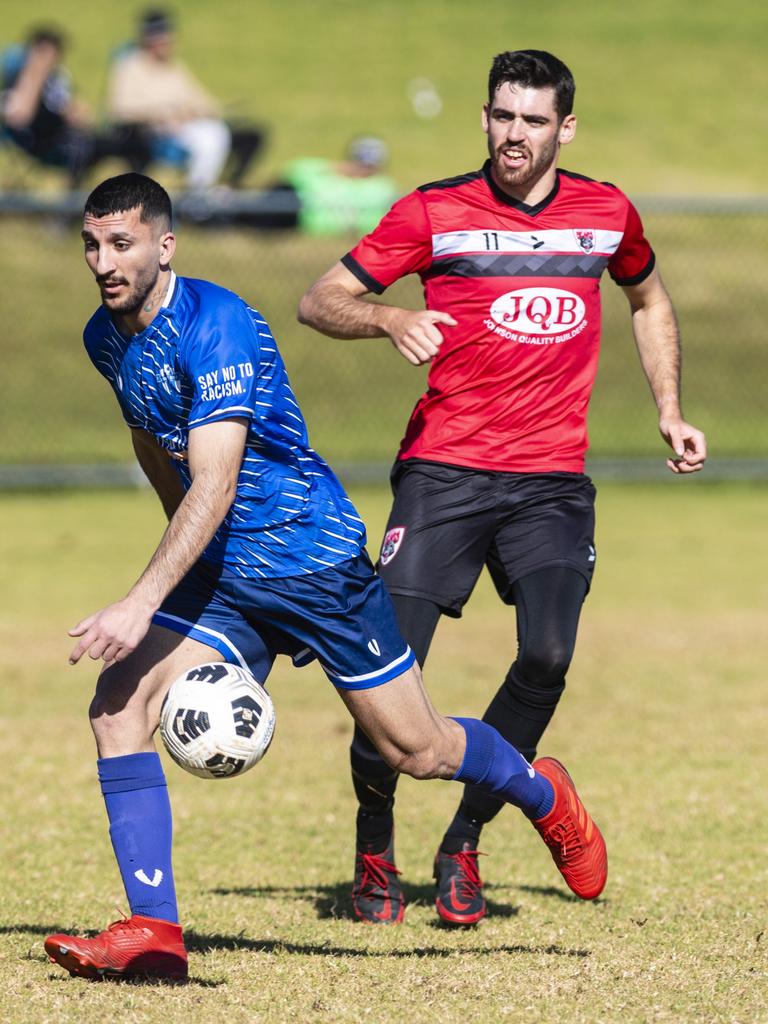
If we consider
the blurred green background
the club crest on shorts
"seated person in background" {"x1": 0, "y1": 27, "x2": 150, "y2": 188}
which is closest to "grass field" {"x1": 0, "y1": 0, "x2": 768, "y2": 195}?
the blurred green background

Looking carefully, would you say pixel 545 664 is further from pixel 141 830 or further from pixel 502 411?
pixel 141 830

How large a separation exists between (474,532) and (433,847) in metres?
1.45

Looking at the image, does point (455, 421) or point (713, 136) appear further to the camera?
point (713, 136)

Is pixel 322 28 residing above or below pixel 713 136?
above

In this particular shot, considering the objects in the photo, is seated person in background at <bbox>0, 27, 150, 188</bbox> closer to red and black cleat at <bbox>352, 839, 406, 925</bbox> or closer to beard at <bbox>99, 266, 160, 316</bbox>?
red and black cleat at <bbox>352, 839, 406, 925</bbox>

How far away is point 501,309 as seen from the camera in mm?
5793

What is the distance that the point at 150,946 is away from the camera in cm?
463

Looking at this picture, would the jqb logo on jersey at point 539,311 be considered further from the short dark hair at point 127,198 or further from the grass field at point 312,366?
the grass field at point 312,366

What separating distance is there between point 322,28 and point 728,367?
23.3 meters

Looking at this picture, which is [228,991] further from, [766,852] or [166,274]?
[766,852]

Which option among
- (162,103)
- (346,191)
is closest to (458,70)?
(346,191)


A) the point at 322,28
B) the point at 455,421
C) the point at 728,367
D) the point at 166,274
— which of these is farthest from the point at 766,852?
the point at 322,28

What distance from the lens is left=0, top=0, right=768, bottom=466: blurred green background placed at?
18.2 m

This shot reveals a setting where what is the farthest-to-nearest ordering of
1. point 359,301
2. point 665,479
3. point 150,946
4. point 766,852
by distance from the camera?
point 665,479, point 766,852, point 359,301, point 150,946
